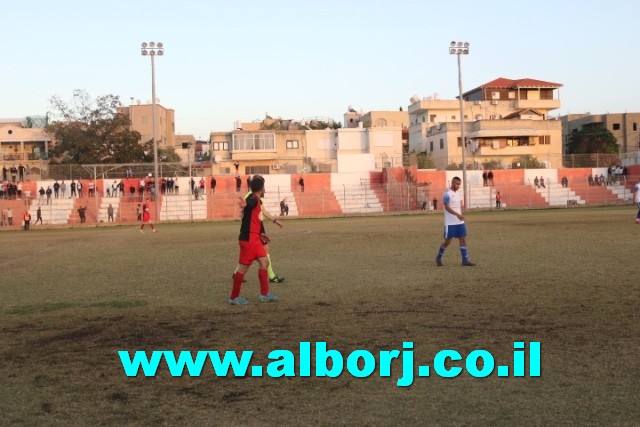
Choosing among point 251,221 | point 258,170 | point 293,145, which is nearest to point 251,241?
point 251,221

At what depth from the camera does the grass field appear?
555 centimetres

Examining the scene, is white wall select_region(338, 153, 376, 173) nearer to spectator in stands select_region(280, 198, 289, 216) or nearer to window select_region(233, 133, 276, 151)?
spectator in stands select_region(280, 198, 289, 216)

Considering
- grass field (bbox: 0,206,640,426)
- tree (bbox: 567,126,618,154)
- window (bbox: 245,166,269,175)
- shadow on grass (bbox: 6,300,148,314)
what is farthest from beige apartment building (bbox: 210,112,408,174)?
shadow on grass (bbox: 6,300,148,314)

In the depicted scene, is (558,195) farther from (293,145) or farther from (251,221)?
(251,221)

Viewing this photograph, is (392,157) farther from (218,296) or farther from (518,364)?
(518,364)

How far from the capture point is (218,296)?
11789 mm

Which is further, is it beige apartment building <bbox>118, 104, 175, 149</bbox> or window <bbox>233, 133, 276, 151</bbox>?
beige apartment building <bbox>118, 104, 175, 149</bbox>

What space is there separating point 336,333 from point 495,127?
7045 cm

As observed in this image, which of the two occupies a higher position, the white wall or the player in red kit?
the white wall

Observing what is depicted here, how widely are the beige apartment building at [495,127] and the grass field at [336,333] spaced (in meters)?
51.1

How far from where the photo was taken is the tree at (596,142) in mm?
84812

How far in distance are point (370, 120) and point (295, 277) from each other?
7840 centimetres

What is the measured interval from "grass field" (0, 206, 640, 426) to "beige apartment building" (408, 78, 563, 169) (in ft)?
168

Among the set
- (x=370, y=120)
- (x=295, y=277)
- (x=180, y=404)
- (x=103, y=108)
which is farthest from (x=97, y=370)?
(x=370, y=120)
